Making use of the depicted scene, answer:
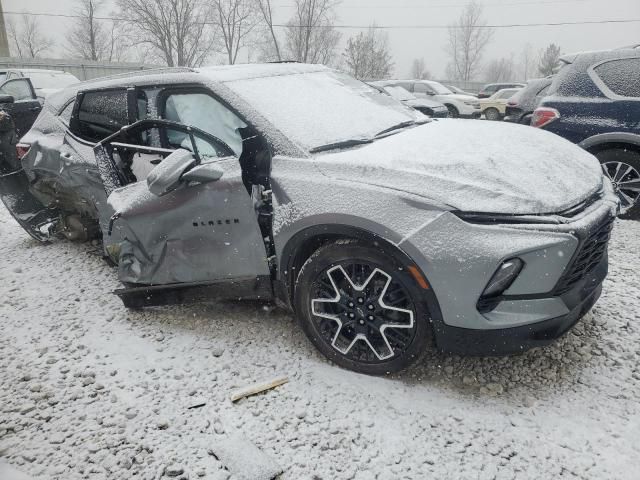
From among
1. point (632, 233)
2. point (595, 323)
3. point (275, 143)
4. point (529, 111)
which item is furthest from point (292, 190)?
point (529, 111)

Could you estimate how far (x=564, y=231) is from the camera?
6.66 ft

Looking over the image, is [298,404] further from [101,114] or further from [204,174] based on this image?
[101,114]

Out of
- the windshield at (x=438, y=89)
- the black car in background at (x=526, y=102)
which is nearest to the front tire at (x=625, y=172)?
the black car in background at (x=526, y=102)

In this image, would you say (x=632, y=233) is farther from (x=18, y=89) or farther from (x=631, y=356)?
(x=18, y=89)

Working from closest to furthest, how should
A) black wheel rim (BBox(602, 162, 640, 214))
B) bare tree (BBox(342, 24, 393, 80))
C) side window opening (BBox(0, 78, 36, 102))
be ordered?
black wheel rim (BBox(602, 162, 640, 214)) → side window opening (BBox(0, 78, 36, 102)) → bare tree (BBox(342, 24, 393, 80))

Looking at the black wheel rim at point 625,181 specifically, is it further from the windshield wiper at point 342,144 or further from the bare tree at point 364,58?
the bare tree at point 364,58

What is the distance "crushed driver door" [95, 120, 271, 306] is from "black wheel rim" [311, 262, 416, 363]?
0.41m

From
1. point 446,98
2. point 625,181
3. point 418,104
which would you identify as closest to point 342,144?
point 625,181

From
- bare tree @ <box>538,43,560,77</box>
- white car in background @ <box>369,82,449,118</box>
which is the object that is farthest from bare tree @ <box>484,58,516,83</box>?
white car in background @ <box>369,82,449,118</box>

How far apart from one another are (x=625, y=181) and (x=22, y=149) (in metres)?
6.02

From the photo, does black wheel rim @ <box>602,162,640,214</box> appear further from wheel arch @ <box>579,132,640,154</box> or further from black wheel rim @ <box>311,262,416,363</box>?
black wheel rim @ <box>311,262,416,363</box>

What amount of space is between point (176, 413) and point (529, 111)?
279 inches

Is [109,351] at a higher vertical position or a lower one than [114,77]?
lower

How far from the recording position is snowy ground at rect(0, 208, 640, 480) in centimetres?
204
